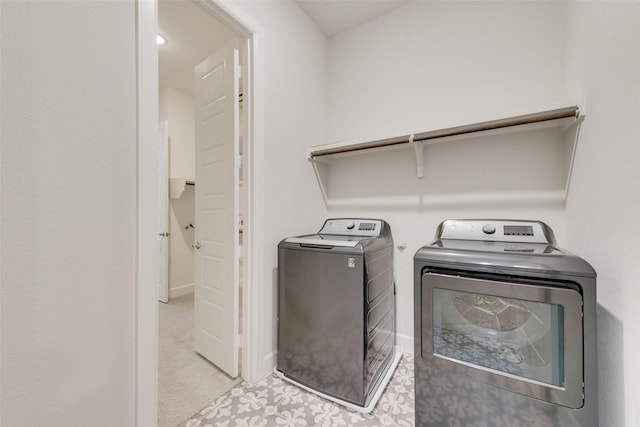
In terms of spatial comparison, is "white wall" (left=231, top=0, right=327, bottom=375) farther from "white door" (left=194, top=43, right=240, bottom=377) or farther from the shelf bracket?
the shelf bracket

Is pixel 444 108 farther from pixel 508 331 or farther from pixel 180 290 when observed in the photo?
pixel 180 290

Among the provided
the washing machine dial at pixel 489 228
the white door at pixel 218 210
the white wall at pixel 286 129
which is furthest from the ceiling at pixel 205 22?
the washing machine dial at pixel 489 228

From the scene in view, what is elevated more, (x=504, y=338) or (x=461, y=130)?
(x=461, y=130)

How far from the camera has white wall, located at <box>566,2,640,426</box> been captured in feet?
2.72

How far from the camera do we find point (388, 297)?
181cm

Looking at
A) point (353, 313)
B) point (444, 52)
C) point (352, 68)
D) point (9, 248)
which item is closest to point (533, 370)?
point (353, 313)

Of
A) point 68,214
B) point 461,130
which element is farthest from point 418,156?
point 68,214

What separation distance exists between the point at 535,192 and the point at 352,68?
5.72 ft

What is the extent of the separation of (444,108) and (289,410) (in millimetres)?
2222

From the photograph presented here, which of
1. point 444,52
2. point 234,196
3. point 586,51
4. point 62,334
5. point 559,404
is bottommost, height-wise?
point 559,404

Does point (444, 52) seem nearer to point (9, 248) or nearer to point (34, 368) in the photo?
point (9, 248)

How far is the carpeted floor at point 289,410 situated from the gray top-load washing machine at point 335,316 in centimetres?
6

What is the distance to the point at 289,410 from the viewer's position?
1397 mm

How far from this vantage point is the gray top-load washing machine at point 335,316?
139cm
